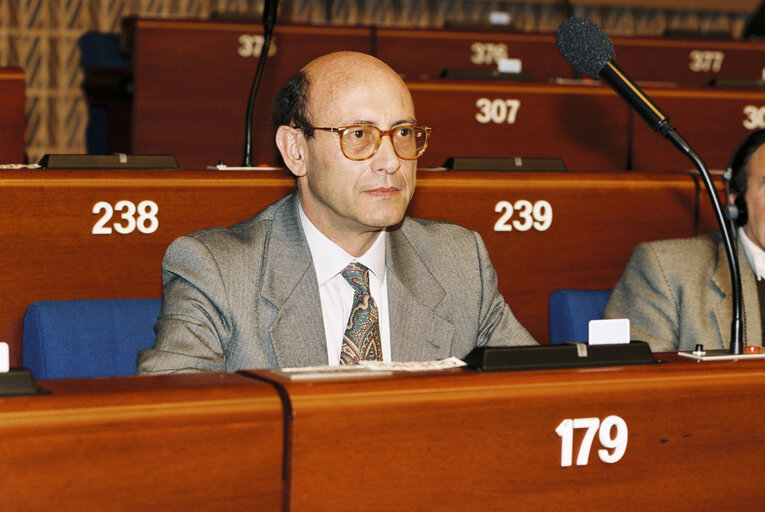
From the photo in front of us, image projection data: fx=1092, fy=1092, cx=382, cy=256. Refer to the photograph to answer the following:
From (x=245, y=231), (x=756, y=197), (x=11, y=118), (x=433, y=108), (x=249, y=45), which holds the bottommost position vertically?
(x=245, y=231)

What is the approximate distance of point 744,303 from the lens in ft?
8.37

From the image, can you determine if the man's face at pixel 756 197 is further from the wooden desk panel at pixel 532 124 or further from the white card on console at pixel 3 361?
the white card on console at pixel 3 361

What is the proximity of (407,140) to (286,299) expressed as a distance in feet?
1.18

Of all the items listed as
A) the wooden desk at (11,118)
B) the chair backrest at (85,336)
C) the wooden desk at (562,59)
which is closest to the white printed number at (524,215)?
the chair backrest at (85,336)

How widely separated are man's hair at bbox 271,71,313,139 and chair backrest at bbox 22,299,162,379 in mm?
452

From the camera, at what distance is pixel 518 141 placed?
403cm

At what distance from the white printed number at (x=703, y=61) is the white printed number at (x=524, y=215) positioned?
2.97 m

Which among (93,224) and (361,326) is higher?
(93,224)

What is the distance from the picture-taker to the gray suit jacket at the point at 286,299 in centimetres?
181

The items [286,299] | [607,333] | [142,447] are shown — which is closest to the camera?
[142,447]

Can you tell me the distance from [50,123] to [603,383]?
246 inches

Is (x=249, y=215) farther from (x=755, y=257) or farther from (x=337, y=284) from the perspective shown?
(x=755, y=257)

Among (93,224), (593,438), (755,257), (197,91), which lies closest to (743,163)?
(755,257)

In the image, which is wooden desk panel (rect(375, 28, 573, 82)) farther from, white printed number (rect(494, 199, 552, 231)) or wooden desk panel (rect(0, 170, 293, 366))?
wooden desk panel (rect(0, 170, 293, 366))
